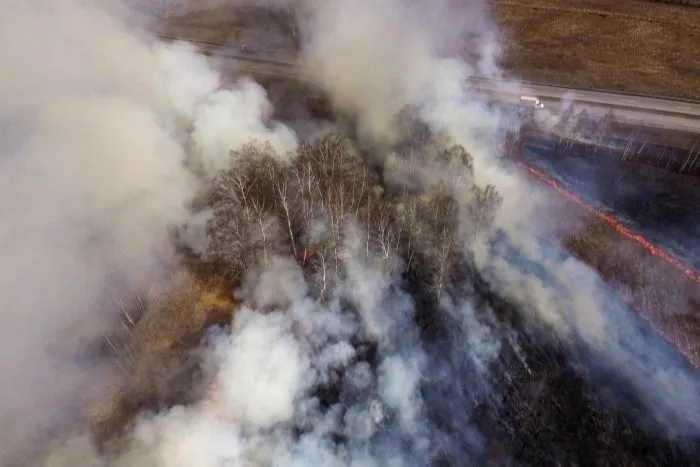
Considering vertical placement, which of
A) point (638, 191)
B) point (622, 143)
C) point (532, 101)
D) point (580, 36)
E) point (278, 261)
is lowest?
point (278, 261)

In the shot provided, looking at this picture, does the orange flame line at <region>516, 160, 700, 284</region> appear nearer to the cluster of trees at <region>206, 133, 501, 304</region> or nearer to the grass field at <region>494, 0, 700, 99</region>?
the cluster of trees at <region>206, 133, 501, 304</region>

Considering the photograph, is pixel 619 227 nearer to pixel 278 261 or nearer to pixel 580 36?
pixel 278 261

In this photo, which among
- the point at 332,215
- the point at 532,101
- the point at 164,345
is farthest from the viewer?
the point at 532,101

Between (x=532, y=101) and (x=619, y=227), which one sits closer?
(x=619, y=227)

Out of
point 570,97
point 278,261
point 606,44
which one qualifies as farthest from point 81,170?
point 606,44

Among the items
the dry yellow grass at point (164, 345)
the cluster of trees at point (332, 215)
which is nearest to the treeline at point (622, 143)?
the cluster of trees at point (332, 215)

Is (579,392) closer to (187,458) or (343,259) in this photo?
(343,259)

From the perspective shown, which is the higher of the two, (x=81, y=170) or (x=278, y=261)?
(x=81, y=170)
